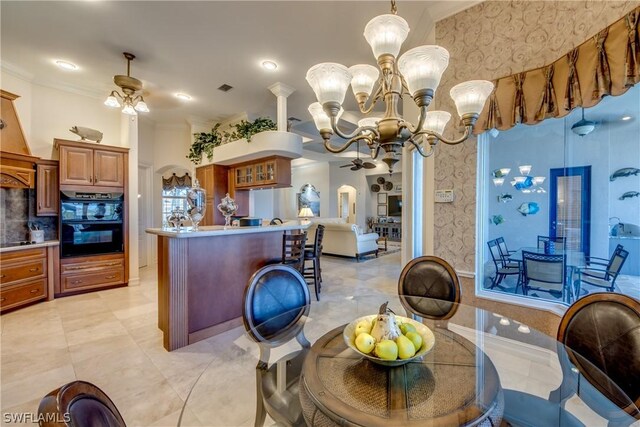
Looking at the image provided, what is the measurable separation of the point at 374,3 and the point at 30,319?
5.25 m

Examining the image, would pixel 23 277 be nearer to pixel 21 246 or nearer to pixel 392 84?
pixel 21 246

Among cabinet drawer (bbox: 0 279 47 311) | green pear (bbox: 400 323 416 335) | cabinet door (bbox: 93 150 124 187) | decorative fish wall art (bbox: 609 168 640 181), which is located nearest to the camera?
green pear (bbox: 400 323 416 335)

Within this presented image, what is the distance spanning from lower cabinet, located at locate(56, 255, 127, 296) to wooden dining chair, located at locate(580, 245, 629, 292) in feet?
20.4

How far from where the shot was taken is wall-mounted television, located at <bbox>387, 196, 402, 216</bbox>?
11.0 meters

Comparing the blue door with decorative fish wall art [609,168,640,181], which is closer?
decorative fish wall art [609,168,640,181]

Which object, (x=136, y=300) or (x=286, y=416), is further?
(x=136, y=300)

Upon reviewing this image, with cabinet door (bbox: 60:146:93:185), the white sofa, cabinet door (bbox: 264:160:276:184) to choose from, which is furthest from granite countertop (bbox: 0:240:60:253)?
the white sofa

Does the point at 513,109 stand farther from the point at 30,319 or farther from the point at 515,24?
the point at 30,319

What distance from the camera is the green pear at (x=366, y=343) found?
107 cm

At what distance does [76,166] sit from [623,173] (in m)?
6.68

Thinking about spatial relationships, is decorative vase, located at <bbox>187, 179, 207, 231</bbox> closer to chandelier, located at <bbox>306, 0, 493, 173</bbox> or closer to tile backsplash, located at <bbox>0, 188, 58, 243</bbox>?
chandelier, located at <bbox>306, 0, 493, 173</bbox>

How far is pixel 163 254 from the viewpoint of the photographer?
265 cm

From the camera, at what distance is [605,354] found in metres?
1.24

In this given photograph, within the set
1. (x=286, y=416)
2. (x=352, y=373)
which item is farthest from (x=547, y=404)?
(x=286, y=416)
